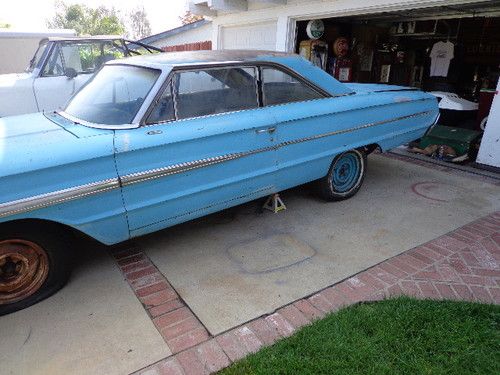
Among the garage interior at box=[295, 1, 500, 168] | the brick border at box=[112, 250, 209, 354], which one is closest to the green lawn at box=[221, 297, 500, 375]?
the brick border at box=[112, 250, 209, 354]

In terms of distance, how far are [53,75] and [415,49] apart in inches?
362

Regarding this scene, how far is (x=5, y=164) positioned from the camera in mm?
2248

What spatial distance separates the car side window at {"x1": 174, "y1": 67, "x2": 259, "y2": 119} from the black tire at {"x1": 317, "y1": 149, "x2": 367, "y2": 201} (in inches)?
52.3

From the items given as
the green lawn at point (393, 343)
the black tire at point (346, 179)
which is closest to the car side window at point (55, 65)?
the black tire at point (346, 179)

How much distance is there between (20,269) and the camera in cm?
258

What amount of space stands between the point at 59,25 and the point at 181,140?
4789cm

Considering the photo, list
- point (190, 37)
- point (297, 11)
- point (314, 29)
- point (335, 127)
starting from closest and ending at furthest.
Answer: point (335, 127)
point (297, 11)
point (314, 29)
point (190, 37)

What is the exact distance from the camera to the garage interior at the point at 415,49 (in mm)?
8047

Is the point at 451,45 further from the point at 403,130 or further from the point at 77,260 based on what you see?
the point at 77,260

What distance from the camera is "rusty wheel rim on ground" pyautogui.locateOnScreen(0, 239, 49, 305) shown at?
8.20 feet

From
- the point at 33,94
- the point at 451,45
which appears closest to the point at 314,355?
the point at 33,94

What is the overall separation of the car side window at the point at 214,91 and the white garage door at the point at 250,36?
5.19 m

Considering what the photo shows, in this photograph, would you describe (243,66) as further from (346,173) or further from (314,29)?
(314,29)

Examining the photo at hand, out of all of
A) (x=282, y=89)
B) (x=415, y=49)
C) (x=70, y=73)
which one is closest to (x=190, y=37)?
(x=415, y=49)
